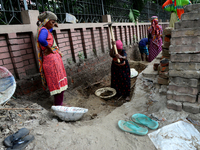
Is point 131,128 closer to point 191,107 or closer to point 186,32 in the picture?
point 191,107

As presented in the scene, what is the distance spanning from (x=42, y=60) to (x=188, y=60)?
242cm

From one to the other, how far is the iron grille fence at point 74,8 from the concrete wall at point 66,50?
0.22 metres

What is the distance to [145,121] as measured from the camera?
7.09ft

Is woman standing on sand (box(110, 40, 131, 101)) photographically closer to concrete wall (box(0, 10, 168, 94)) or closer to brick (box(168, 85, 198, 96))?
concrete wall (box(0, 10, 168, 94))

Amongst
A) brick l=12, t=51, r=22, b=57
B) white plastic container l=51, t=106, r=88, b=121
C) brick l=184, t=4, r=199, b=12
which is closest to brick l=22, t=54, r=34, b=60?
brick l=12, t=51, r=22, b=57

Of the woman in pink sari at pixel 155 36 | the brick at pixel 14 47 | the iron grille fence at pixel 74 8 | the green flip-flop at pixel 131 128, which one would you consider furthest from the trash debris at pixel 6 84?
the woman in pink sari at pixel 155 36

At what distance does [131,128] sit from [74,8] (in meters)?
3.68

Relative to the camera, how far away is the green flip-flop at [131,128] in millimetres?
1921

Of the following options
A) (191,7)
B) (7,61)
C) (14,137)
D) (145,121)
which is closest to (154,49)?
(191,7)

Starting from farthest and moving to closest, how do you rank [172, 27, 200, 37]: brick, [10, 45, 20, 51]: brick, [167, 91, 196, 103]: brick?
[10, 45, 20, 51]: brick < [167, 91, 196, 103]: brick < [172, 27, 200, 37]: brick

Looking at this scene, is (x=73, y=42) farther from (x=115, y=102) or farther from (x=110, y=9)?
(x=110, y=9)

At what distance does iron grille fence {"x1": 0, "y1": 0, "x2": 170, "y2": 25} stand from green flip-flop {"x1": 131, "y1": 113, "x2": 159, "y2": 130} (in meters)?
2.87

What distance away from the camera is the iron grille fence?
2.79m

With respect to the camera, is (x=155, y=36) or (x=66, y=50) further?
(x=155, y=36)
